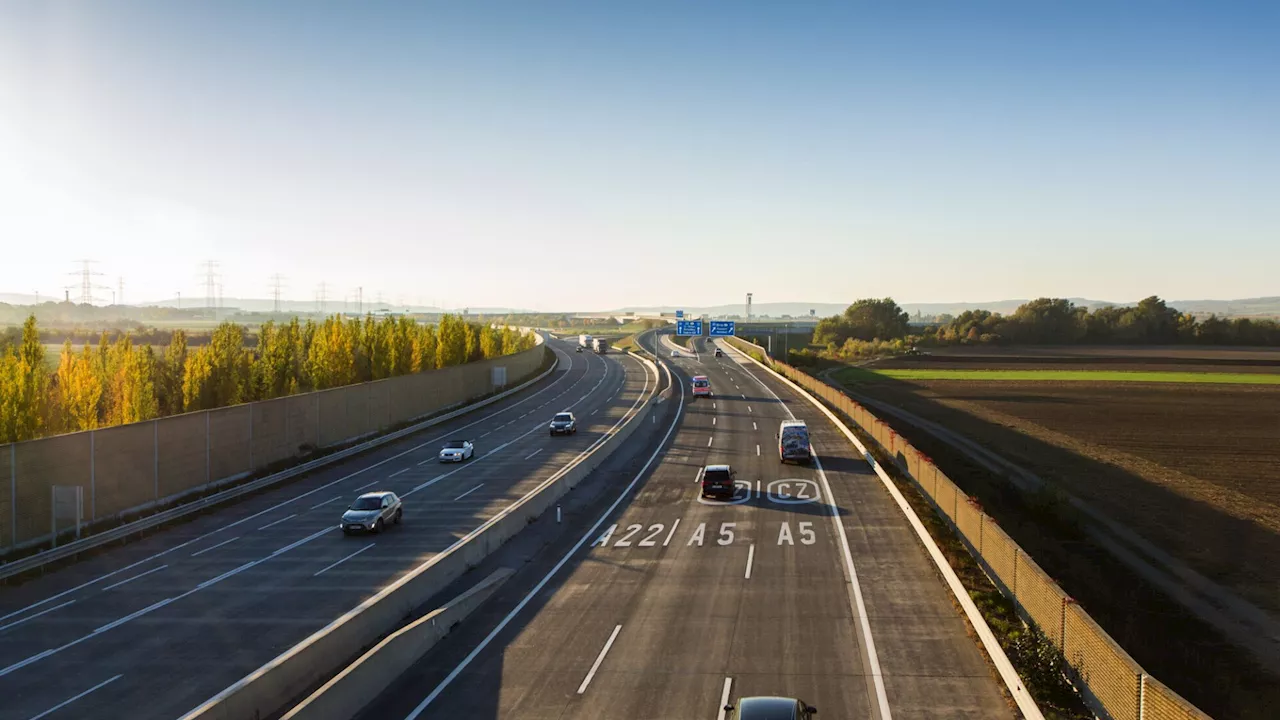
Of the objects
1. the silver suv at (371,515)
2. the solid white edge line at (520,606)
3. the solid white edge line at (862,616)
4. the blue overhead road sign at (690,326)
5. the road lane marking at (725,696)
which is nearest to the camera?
the road lane marking at (725,696)

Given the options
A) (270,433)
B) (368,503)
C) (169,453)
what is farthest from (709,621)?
(270,433)

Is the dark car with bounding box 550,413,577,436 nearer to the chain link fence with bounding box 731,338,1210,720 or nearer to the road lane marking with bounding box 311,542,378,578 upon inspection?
the road lane marking with bounding box 311,542,378,578

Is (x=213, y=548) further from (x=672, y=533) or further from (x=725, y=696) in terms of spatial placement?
(x=725, y=696)

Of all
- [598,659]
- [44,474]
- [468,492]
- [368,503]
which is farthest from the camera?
[468,492]

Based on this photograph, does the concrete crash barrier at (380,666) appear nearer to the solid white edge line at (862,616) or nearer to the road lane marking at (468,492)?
the solid white edge line at (862,616)

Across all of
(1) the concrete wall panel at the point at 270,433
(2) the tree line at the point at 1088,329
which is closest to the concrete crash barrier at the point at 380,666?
(1) the concrete wall panel at the point at 270,433

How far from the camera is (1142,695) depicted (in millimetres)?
13586

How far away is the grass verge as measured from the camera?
103m

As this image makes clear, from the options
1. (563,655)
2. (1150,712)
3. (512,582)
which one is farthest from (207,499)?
(1150,712)

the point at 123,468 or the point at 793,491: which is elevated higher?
the point at 123,468

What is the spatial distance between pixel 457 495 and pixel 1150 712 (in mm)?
29892

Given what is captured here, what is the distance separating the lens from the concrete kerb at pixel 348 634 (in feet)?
50.2

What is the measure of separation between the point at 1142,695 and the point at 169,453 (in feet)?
116

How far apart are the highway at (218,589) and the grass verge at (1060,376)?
81.7 metres
